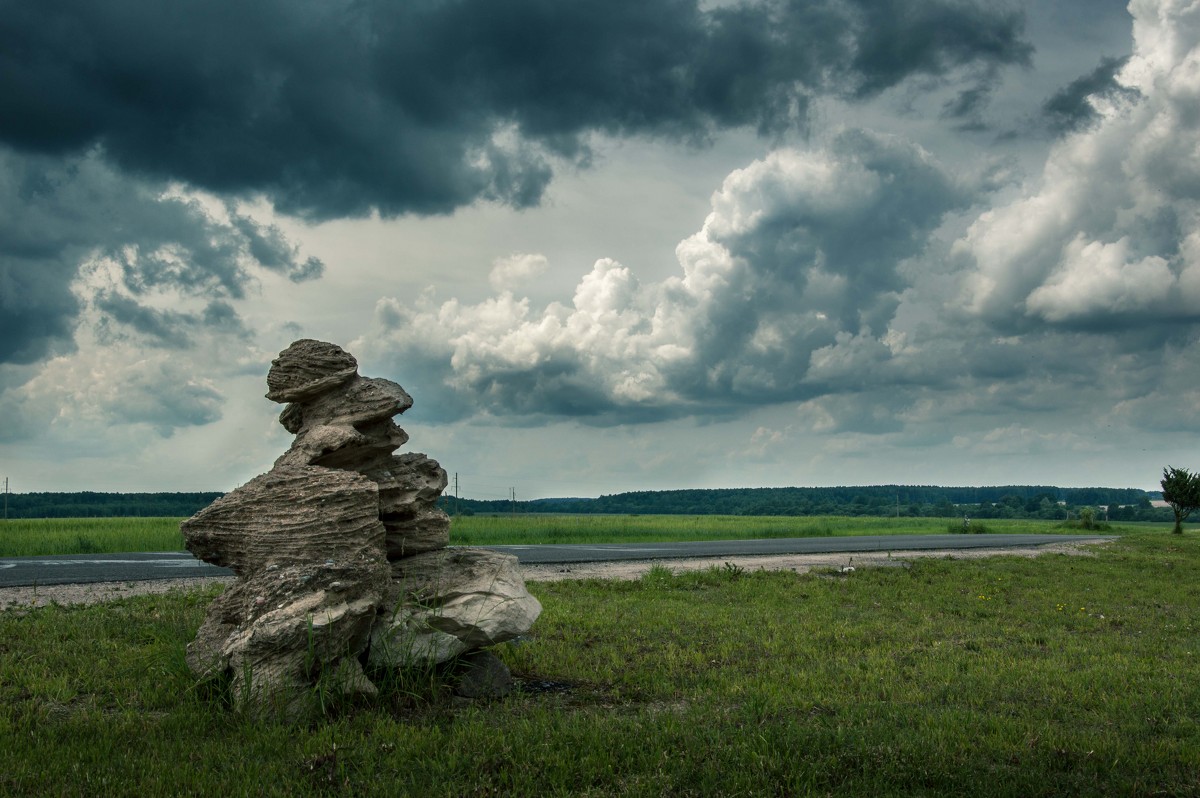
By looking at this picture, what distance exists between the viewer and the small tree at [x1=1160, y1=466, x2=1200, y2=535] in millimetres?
58094

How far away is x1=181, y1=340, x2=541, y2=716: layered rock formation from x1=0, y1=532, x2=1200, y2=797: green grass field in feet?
1.44

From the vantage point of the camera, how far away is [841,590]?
18.5m

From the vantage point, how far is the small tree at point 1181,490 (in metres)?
58.1

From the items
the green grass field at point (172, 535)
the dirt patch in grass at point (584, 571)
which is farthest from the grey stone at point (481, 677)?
the green grass field at point (172, 535)

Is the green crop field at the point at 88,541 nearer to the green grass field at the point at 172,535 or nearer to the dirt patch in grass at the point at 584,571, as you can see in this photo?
the green grass field at the point at 172,535

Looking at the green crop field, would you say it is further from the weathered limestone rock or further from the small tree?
the small tree

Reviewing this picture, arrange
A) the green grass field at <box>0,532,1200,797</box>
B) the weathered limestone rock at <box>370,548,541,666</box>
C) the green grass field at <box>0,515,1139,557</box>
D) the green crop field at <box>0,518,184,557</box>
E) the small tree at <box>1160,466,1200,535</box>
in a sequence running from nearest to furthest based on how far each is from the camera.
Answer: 1. the green grass field at <box>0,532,1200,797</box>
2. the weathered limestone rock at <box>370,548,541,666</box>
3. the green crop field at <box>0,518,184,557</box>
4. the green grass field at <box>0,515,1139,557</box>
5. the small tree at <box>1160,466,1200,535</box>

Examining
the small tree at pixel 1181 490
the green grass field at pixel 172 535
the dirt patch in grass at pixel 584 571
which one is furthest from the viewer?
the small tree at pixel 1181 490

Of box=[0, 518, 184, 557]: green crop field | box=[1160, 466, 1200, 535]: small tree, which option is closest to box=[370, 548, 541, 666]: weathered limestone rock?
box=[0, 518, 184, 557]: green crop field

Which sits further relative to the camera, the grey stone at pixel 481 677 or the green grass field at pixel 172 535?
the green grass field at pixel 172 535

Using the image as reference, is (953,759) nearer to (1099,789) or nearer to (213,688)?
(1099,789)

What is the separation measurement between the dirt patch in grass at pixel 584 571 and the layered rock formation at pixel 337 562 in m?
8.38

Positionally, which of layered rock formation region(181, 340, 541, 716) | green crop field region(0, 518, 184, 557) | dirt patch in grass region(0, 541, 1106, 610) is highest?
layered rock formation region(181, 340, 541, 716)

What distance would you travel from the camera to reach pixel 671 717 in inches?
304
